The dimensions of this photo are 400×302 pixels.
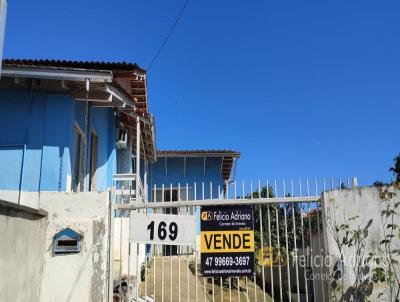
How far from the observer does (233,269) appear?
559 centimetres

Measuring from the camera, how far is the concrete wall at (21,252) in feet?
15.1

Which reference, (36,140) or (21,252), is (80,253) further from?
(36,140)

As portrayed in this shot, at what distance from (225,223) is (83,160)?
14.8 ft

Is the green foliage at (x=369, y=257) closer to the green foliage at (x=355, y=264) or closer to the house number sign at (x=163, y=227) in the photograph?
the green foliage at (x=355, y=264)

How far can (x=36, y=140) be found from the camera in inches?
306

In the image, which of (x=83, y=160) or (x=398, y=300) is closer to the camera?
(x=398, y=300)

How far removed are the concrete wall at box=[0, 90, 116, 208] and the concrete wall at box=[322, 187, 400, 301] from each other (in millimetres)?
4529

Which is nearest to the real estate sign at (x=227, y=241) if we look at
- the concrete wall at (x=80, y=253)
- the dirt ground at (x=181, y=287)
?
the dirt ground at (x=181, y=287)

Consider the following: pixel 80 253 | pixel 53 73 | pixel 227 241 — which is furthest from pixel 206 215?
pixel 53 73

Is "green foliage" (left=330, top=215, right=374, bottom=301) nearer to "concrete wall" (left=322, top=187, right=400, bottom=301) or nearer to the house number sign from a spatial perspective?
"concrete wall" (left=322, top=187, right=400, bottom=301)

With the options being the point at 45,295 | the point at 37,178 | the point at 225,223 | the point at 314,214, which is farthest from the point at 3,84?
the point at 314,214

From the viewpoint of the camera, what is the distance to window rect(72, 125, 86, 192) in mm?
8695

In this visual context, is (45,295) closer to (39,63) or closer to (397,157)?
(39,63)

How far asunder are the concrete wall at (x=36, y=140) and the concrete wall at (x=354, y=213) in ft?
14.9
